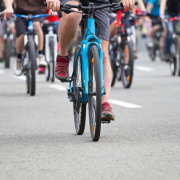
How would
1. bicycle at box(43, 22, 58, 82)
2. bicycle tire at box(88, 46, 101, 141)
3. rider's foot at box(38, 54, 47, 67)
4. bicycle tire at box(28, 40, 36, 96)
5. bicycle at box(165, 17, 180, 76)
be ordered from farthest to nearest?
bicycle at box(165, 17, 180, 76), bicycle at box(43, 22, 58, 82), rider's foot at box(38, 54, 47, 67), bicycle tire at box(28, 40, 36, 96), bicycle tire at box(88, 46, 101, 141)

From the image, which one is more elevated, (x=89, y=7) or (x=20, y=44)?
(x=89, y=7)

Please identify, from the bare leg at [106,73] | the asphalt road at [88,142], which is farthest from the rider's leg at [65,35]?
the asphalt road at [88,142]

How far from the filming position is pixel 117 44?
9.85 m

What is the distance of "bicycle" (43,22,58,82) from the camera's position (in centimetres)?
1061

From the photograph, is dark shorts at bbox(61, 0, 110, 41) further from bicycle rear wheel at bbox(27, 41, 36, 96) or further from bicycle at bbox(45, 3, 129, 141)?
bicycle rear wheel at bbox(27, 41, 36, 96)

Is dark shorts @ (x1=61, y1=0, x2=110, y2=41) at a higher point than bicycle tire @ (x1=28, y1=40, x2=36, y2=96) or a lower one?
higher

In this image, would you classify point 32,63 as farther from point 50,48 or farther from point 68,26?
point 68,26

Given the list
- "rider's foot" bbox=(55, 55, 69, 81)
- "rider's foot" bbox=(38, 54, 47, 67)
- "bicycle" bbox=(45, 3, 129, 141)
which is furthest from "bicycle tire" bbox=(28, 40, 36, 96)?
"bicycle" bbox=(45, 3, 129, 141)

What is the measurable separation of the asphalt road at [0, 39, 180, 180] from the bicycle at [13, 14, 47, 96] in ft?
1.02

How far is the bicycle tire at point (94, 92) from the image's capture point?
14.4 feet

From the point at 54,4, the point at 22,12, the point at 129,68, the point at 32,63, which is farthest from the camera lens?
the point at 129,68

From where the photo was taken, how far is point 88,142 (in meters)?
4.60

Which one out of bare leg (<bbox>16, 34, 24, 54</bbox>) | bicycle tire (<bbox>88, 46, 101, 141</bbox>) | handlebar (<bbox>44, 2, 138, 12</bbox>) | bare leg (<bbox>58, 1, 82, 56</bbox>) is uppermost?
handlebar (<bbox>44, 2, 138, 12</bbox>)

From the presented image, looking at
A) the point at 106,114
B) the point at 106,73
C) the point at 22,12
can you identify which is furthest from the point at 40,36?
the point at 106,114
